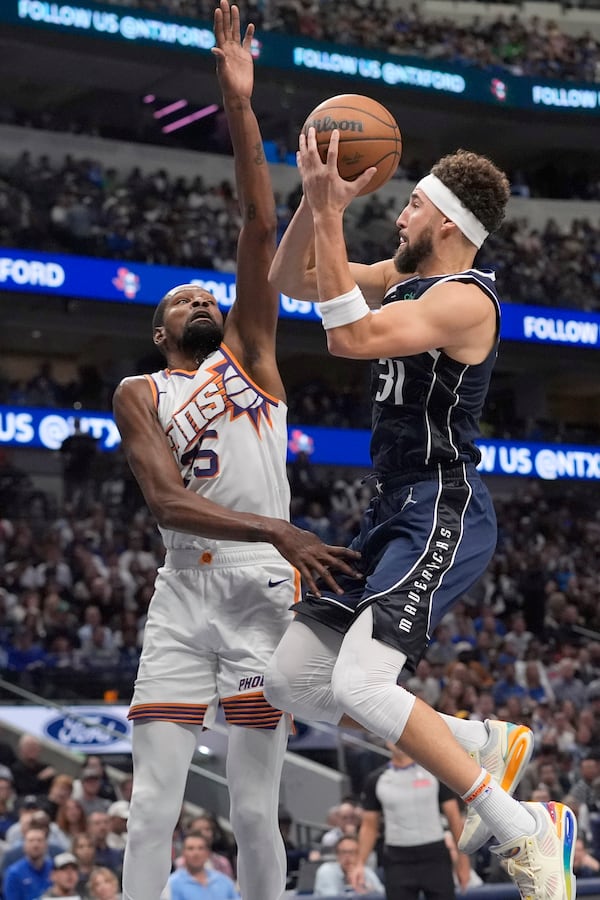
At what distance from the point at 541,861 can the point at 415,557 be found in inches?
38.8

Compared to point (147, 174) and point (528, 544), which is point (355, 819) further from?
point (147, 174)

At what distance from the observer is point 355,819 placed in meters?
9.50

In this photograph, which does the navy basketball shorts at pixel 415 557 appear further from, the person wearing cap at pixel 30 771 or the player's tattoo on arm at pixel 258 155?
the person wearing cap at pixel 30 771

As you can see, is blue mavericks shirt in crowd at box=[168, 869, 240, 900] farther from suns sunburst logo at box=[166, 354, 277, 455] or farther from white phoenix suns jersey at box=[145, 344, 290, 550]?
suns sunburst logo at box=[166, 354, 277, 455]

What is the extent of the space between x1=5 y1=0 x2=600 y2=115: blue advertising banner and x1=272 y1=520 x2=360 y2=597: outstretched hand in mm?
19866

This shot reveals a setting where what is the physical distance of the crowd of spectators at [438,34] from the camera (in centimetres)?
2503

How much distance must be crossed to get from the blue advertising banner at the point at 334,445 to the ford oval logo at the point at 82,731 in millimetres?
7082

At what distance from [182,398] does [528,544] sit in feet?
57.0

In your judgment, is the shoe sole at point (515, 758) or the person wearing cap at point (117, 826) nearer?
the shoe sole at point (515, 758)

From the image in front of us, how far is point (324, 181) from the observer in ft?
12.8

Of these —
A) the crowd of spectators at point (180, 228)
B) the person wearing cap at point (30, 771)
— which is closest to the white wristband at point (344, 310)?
the person wearing cap at point (30, 771)

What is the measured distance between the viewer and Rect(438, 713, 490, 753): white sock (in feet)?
13.9

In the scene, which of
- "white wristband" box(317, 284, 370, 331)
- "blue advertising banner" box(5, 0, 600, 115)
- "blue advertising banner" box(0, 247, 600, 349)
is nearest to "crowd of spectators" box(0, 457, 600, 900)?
"blue advertising banner" box(0, 247, 600, 349)

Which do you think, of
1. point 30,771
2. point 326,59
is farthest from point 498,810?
point 326,59
